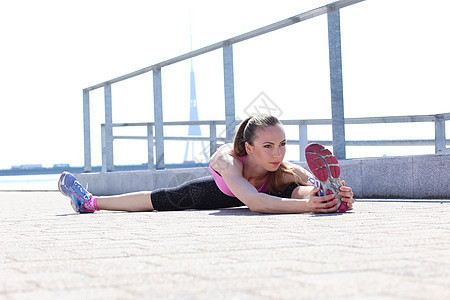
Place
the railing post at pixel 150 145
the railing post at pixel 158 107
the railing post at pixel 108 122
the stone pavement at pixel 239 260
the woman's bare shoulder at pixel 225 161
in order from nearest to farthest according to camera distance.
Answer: the stone pavement at pixel 239 260
the woman's bare shoulder at pixel 225 161
the railing post at pixel 158 107
the railing post at pixel 150 145
the railing post at pixel 108 122

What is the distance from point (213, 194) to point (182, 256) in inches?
120

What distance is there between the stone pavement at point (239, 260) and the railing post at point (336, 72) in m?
2.18

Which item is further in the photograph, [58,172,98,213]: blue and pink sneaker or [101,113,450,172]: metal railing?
[101,113,450,172]: metal railing

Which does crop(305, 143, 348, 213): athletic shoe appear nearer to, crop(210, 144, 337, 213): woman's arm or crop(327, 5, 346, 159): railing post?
crop(210, 144, 337, 213): woman's arm

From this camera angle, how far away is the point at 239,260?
7.32ft

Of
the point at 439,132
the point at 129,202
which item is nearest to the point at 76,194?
the point at 129,202

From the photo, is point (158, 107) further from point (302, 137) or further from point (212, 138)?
point (302, 137)

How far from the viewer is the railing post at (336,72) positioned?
5.92 meters

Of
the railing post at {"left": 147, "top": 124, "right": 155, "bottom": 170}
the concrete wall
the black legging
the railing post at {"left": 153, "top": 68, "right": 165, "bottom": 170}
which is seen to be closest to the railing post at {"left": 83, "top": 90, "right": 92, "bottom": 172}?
the railing post at {"left": 147, "top": 124, "right": 155, "bottom": 170}

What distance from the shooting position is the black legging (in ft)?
17.8

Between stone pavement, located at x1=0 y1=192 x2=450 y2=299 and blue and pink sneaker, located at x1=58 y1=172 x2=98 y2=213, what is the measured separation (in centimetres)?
192

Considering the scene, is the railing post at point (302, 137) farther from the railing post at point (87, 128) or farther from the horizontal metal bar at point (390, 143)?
the railing post at point (87, 128)

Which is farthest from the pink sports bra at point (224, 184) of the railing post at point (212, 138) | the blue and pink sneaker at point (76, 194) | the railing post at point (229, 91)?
the railing post at point (212, 138)

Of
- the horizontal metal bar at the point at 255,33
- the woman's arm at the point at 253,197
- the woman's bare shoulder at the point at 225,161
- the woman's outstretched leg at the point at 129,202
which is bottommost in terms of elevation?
the woman's outstretched leg at the point at 129,202
